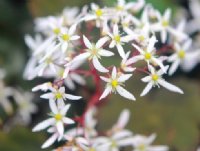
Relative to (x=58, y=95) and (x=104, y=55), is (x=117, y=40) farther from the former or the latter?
(x=58, y=95)

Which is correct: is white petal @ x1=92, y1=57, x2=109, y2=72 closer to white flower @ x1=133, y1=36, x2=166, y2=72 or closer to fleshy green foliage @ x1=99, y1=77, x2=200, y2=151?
white flower @ x1=133, y1=36, x2=166, y2=72

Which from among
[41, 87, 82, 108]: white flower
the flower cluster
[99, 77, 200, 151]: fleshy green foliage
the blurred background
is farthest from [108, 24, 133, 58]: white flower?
[99, 77, 200, 151]: fleshy green foliage

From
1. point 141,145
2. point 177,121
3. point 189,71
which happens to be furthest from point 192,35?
point 141,145

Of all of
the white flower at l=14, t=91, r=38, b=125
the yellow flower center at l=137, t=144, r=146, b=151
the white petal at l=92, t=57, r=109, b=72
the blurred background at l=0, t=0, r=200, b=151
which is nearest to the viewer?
the white petal at l=92, t=57, r=109, b=72

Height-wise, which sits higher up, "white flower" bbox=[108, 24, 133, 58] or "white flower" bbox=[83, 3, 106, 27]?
"white flower" bbox=[83, 3, 106, 27]

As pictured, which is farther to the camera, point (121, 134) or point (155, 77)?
point (121, 134)

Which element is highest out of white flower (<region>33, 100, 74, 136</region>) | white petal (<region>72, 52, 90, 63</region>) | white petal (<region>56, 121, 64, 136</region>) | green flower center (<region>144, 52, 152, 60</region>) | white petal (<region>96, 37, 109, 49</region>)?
white petal (<region>96, 37, 109, 49</region>)

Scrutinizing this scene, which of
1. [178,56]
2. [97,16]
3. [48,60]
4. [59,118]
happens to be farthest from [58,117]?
[178,56]

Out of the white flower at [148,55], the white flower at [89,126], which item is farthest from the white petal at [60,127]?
the white flower at [148,55]
